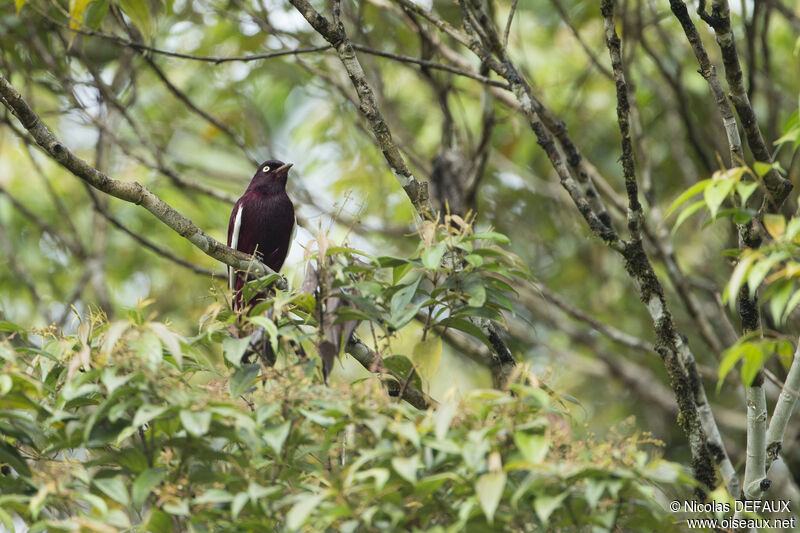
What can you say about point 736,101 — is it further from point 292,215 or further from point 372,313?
point 292,215

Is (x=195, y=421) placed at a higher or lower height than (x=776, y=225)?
lower

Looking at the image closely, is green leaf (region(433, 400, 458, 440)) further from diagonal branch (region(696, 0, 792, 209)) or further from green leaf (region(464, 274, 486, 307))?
diagonal branch (region(696, 0, 792, 209))

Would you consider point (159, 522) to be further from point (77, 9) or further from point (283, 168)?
point (283, 168)

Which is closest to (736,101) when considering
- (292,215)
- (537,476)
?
(537,476)

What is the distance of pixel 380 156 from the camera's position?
7.09 m

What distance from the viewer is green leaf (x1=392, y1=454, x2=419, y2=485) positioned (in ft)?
6.15

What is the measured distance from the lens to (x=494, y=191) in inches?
299

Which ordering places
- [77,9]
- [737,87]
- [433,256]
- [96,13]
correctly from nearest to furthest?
[433,256]
[737,87]
[77,9]
[96,13]

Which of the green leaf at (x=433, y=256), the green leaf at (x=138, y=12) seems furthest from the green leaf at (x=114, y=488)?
the green leaf at (x=138, y=12)

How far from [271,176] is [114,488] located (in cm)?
367

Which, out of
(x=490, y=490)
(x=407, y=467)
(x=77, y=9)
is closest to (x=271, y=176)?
(x=77, y=9)

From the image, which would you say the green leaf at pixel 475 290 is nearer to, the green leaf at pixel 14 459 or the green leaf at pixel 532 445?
the green leaf at pixel 532 445

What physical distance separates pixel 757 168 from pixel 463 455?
1063 mm

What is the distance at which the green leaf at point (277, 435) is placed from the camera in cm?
206
